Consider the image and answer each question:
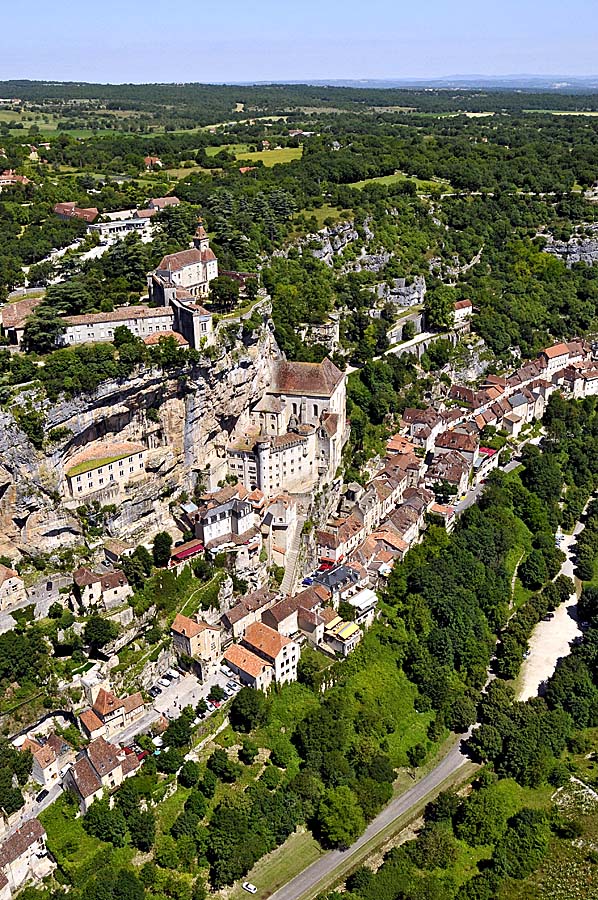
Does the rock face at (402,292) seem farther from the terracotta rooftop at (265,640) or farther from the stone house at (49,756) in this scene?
the stone house at (49,756)

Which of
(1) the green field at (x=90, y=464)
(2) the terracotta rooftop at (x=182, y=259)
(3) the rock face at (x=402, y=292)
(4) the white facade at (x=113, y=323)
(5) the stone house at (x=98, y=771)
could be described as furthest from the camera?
(3) the rock face at (x=402, y=292)

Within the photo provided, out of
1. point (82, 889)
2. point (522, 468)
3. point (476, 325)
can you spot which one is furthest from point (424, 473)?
point (82, 889)

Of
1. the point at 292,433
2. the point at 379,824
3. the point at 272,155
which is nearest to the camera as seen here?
the point at 379,824

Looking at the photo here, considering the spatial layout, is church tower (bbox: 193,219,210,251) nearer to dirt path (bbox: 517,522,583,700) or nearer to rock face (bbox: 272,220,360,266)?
rock face (bbox: 272,220,360,266)

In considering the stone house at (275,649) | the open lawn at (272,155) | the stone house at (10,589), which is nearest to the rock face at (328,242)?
the open lawn at (272,155)

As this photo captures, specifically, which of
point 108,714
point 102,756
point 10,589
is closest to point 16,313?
point 10,589

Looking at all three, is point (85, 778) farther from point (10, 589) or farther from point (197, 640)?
point (10, 589)

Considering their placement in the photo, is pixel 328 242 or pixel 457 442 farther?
pixel 328 242
